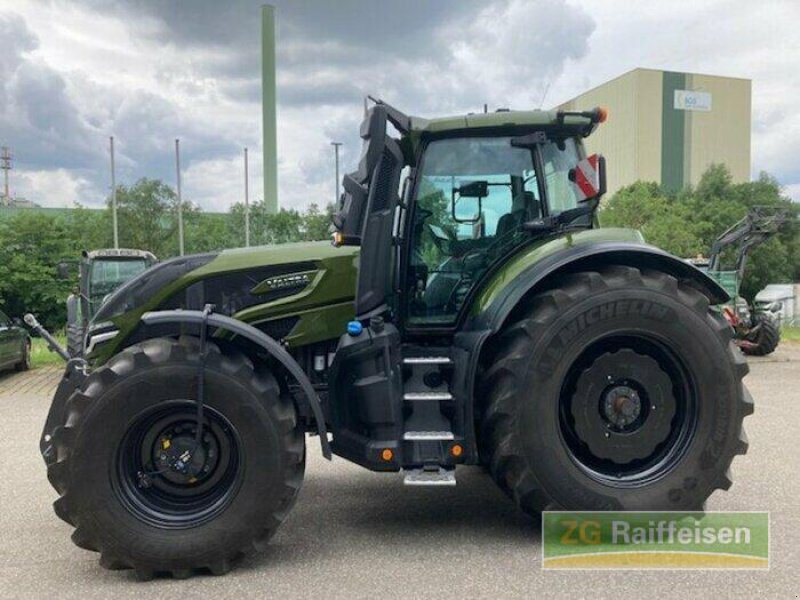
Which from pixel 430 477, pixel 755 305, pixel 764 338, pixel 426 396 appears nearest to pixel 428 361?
pixel 426 396

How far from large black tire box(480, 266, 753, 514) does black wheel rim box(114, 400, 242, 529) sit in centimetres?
148

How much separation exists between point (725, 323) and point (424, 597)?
93.8 inches

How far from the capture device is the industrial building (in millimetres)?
60469

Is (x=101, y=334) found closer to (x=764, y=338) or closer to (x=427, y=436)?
(x=427, y=436)

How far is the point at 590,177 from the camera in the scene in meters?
4.19

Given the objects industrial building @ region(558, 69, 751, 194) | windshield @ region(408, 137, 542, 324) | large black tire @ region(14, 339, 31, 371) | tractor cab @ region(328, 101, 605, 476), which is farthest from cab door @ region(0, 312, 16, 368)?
industrial building @ region(558, 69, 751, 194)

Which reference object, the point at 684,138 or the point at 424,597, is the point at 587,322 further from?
the point at 684,138

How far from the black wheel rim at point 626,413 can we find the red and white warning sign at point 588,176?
3.12 ft

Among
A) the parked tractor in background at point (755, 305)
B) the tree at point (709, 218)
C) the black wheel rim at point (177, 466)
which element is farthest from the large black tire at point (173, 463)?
the tree at point (709, 218)

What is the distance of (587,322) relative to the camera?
12.6ft

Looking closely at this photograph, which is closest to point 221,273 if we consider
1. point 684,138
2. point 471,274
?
point 471,274

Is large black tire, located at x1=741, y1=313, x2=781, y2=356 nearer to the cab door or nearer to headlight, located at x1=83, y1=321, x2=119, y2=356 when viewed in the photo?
headlight, located at x1=83, y1=321, x2=119, y2=356

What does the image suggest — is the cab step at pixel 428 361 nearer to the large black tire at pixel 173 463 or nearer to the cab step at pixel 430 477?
the cab step at pixel 430 477

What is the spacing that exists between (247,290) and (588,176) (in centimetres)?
225
